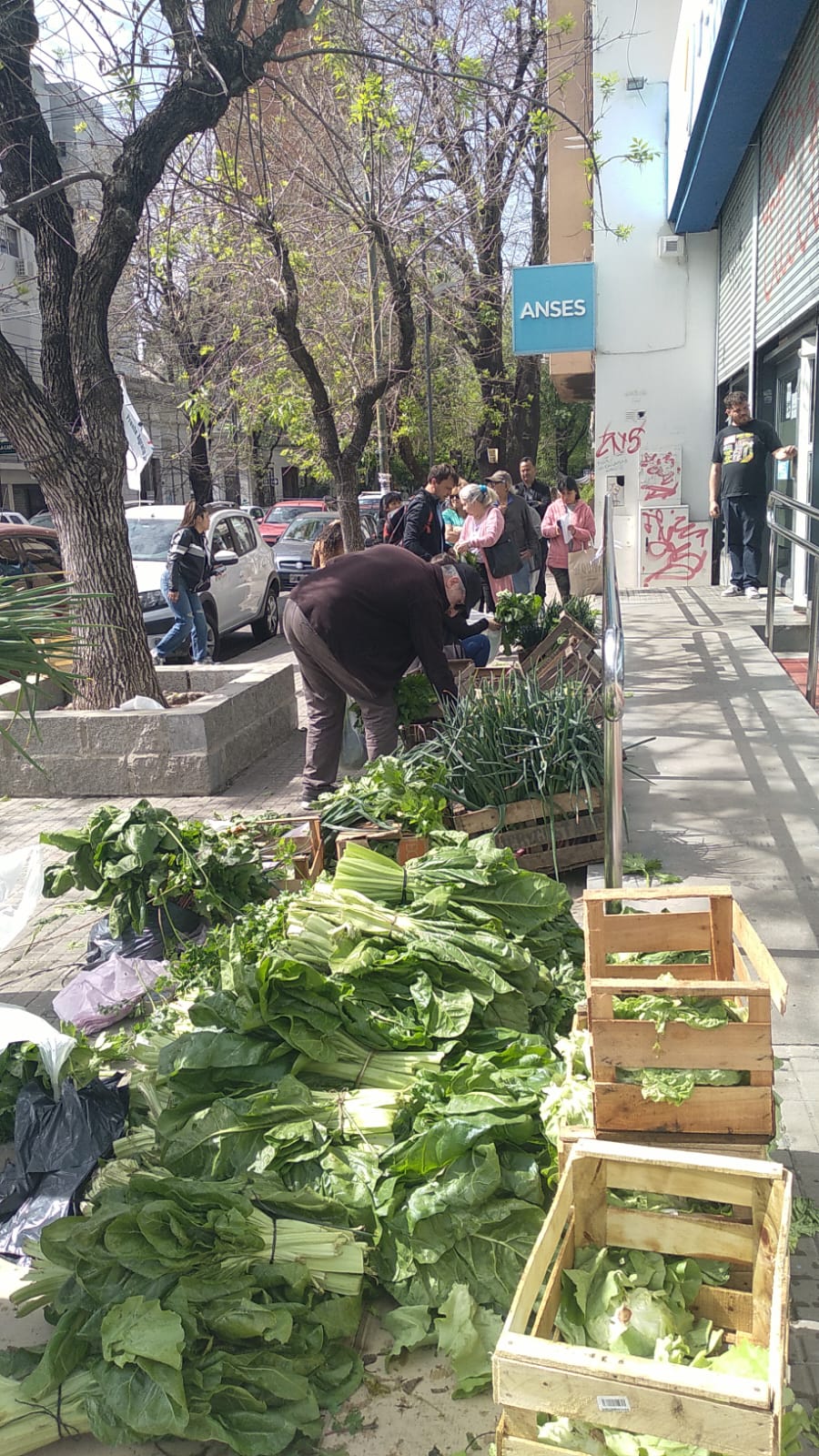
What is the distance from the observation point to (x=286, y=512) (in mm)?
28250

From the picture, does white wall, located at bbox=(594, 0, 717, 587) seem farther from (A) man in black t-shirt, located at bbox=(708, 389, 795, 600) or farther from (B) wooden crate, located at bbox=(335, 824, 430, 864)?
(B) wooden crate, located at bbox=(335, 824, 430, 864)

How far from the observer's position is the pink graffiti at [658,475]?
15.0 metres

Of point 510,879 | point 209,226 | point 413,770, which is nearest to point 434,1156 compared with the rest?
point 510,879

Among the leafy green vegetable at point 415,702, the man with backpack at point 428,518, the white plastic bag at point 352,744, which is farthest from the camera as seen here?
the man with backpack at point 428,518

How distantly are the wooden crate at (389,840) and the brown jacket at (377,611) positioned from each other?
1.44 metres

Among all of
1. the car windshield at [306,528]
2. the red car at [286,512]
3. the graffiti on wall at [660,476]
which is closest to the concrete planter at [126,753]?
the graffiti on wall at [660,476]

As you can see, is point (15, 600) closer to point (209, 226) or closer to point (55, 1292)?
point (55, 1292)

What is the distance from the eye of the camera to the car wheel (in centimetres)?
1584

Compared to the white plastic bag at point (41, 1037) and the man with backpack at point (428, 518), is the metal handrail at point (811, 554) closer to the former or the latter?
the man with backpack at point (428, 518)

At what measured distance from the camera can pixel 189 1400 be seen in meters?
2.53

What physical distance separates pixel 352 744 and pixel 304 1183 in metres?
4.45

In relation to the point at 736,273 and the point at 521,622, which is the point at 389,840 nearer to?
the point at 521,622

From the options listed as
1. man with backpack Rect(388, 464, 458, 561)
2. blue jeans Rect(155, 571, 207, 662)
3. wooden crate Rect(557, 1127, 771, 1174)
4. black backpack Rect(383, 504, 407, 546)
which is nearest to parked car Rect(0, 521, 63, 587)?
blue jeans Rect(155, 571, 207, 662)

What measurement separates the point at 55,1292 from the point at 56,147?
8.87 meters
